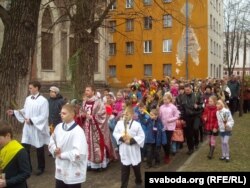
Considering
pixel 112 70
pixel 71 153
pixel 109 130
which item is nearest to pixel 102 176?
pixel 109 130

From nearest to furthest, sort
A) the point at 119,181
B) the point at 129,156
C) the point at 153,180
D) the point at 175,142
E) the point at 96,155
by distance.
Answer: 1. the point at 153,180
2. the point at 129,156
3. the point at 119,181
4. the point at 96,155
5. the point at 175,142

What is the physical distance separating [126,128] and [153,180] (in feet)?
5.05

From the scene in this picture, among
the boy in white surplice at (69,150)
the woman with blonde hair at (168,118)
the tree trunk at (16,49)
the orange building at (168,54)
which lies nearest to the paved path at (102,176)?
the woman with blonde hair at (168,118)

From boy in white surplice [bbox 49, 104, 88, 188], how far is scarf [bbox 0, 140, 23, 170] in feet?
3.89

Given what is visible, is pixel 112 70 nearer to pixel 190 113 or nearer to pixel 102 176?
pixel 190 113

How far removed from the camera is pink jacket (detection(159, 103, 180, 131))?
10578mm

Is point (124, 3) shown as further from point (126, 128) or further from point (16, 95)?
point (126, 128)

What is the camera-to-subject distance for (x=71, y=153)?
5.89m

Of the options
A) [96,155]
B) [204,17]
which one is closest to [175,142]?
[96,155]

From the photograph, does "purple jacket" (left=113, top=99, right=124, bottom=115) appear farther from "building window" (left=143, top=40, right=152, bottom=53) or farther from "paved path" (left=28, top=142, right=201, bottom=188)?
"building window" (left=143, top=40, right=152, bottom=53)

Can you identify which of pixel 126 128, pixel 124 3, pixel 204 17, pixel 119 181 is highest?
pixel 204 17

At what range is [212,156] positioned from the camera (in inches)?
429

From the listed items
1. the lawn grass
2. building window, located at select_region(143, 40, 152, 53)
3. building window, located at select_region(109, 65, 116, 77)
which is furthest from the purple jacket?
building window, located at select_region(109, 65, 116, 77)

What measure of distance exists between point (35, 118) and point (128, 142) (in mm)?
2317
